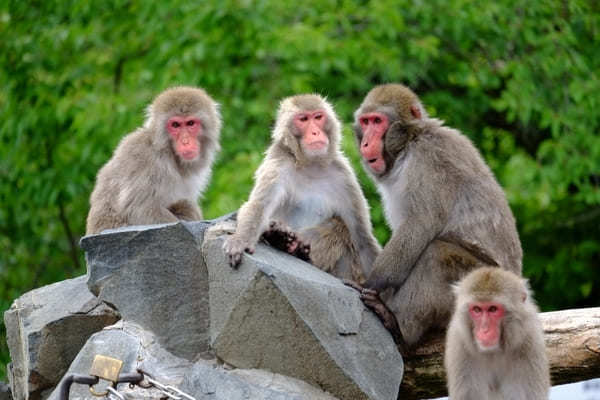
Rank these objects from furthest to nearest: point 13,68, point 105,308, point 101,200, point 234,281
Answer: point 13,68 < point 101,200 < point 105,308 < point 234,281

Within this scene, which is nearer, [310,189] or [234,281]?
[234,281]

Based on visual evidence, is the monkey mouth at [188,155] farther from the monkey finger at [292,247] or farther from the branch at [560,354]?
the branch at [560,354]

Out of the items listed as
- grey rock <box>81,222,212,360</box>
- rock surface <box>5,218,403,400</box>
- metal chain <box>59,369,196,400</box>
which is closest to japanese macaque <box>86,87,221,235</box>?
rock surface <box>5,218,403,400</box>

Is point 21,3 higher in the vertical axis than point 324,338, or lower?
higher

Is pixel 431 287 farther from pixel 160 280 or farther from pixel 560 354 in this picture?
pixel 160 280

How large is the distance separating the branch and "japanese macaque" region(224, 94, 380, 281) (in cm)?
59

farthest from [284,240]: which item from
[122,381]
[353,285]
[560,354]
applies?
[560,354]

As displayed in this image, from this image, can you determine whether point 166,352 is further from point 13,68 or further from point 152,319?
point 13,68

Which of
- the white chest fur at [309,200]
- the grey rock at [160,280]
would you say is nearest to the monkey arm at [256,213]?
the white chest fur at [309,200]

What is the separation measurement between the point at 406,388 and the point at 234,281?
144 cm

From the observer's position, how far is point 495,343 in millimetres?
5195

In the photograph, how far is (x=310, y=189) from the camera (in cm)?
625

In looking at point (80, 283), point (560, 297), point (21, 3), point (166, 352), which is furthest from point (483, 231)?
point (21, 3)

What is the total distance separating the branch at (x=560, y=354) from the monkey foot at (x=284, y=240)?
0.86 m
